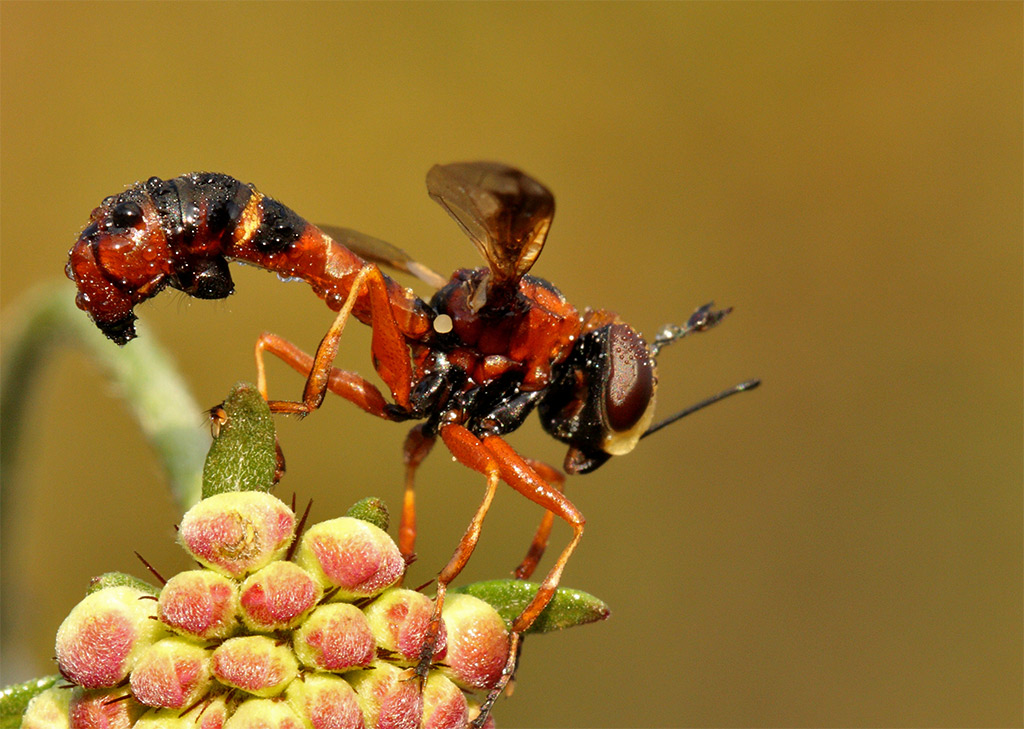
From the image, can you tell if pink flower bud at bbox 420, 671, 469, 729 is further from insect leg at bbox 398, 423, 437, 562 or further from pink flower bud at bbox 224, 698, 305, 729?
insect leg at bbox 398, 423, 437, 562

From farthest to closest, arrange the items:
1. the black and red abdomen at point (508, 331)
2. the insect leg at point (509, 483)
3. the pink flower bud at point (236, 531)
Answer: the black and red abdomen at point (508, 331)
the insect leg at point (509, 483)
the pink flower bud at point (236, 531)

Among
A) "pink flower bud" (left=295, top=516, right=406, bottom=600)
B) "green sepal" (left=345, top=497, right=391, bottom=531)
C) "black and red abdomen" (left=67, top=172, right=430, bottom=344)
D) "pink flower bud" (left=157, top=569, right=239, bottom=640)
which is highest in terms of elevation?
"black and red abdomen" (left=67, top=172, right=430, bottom=344)

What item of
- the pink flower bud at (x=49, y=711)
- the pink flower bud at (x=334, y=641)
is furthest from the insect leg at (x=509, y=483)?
the pink flower bud at (x=49, y=711)

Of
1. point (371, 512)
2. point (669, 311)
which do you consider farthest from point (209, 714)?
point (669, 311)

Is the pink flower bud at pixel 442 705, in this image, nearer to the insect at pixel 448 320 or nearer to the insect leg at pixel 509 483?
the insect leg at pixel 509 483

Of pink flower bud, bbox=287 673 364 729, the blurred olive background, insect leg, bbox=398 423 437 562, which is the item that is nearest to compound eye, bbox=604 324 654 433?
insect leg, bbox=398 423 437 562

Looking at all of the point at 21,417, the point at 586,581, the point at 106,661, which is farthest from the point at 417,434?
the point at 586,581

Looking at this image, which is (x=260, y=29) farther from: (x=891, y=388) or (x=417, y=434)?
(x=417, y=434)
